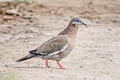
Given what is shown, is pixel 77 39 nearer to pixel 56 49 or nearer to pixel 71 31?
pixel 71 31

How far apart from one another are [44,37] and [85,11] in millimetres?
4503

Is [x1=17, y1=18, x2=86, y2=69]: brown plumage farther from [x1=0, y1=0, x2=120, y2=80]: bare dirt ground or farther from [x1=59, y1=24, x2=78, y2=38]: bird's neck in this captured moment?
[x1=0, y1=0, x2=120, y2=80]: bare dirt ground

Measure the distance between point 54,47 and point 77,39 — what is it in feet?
10.8

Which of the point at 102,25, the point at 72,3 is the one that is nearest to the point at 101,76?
the point at 102,25

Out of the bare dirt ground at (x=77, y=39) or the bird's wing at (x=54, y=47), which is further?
the bird's wing at (x=54, y=47)

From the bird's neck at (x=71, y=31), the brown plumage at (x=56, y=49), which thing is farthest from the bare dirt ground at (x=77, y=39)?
the bird's neck at (x=71, y=31)

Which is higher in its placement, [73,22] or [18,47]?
[73,22]

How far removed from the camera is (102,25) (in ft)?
59.4

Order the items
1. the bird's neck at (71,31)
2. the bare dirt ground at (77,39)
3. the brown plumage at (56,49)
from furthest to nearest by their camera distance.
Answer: the bird's neck at (71,31) → the brown plumage at (56,49) → the bare dirt ground at (77,39)

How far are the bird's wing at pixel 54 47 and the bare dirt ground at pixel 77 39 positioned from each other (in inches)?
14.0

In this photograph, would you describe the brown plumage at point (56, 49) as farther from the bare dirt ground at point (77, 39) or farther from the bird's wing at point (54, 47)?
the bare dirt ground at point (77, 39)

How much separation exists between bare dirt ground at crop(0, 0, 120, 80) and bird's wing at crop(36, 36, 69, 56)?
0.36m

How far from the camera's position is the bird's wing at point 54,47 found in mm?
12625

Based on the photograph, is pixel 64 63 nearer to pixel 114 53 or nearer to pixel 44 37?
pixel 114 53
